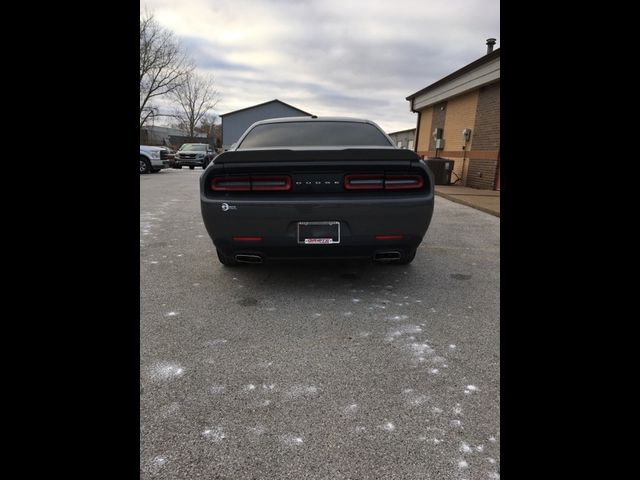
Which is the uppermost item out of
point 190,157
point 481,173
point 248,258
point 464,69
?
point 464,69

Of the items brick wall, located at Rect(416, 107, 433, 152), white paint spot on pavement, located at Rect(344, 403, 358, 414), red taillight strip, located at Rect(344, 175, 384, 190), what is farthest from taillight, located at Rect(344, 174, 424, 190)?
brick wall, located at Rect(416, 107, 433, 152)

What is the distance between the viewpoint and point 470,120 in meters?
12.8

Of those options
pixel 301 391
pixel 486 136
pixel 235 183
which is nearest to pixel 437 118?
pixel 486 136

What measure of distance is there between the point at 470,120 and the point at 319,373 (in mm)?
12896

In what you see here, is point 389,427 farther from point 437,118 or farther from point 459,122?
point 437,118

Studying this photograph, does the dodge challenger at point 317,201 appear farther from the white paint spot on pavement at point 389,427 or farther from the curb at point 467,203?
the curb at point 467,203

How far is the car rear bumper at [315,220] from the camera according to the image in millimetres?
2738

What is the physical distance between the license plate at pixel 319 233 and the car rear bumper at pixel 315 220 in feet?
0.10

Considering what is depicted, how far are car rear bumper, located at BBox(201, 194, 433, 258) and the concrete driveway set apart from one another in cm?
45

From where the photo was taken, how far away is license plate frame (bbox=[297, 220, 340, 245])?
9.13 ft

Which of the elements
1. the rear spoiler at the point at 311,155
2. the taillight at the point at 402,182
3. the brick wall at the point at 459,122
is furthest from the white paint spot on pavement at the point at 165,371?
the brick wall at the point at 459,122

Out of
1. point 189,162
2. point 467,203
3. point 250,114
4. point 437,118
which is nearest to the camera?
point 467,203
